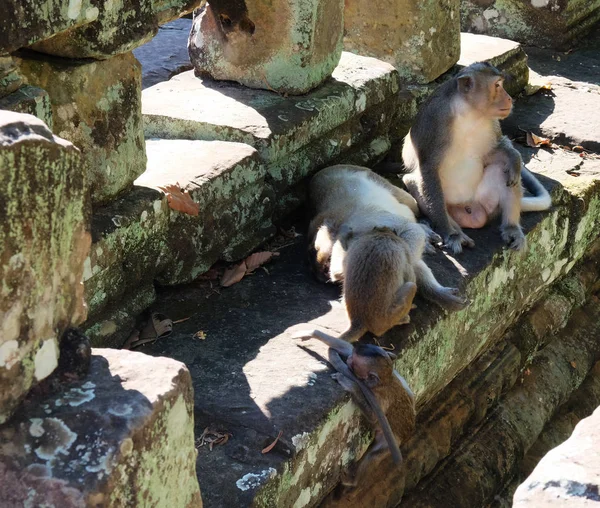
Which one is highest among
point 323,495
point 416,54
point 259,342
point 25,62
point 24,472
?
point 25,62

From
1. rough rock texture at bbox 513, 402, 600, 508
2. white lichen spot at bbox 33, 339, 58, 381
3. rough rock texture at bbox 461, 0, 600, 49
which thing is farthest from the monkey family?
rough rock texture at bbox 461, 0, 600, 49

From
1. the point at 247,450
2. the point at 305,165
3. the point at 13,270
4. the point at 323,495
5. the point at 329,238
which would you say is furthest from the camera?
the point at 305,165

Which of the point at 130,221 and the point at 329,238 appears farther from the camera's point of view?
the point at 329,238

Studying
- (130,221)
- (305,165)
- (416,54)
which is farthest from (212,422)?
(416,54)

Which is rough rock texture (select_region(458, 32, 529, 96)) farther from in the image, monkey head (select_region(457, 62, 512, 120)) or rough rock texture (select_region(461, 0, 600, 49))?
monkey head (select_region(457, 62, 512, 120))

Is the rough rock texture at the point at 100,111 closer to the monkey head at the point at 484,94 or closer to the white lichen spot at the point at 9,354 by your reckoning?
the white lichen spot at the point at 9,354

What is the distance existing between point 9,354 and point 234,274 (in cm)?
242

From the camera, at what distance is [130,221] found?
12.2 ft

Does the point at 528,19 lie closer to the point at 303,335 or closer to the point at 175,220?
the point at 175,220

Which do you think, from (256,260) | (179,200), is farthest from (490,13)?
(179,200)

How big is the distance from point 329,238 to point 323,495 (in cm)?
135

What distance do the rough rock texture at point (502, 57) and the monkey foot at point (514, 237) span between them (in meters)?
1.87

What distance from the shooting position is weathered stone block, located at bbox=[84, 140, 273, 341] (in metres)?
3.68

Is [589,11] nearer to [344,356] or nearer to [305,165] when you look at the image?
[305,165]
